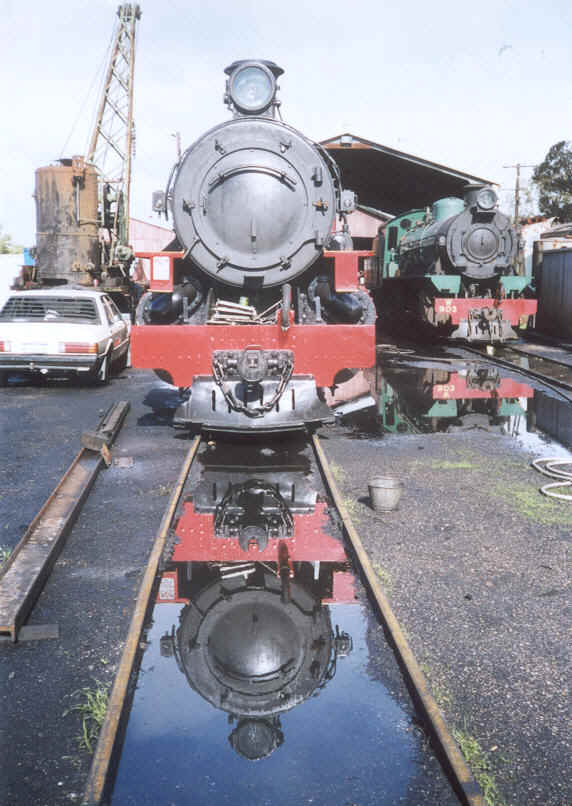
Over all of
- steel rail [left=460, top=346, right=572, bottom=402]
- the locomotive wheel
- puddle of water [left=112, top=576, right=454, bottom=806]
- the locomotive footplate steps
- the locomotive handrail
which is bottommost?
puddle of water [left=112, top=576, right=454, bottom=806]

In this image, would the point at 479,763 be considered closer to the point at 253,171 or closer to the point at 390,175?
the point at 253,171

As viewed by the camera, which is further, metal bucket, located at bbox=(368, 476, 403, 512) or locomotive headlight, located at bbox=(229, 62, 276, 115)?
locomotive headlight, located at bbox=(229, 62, 276, 115)

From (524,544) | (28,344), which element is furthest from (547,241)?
(524,544)

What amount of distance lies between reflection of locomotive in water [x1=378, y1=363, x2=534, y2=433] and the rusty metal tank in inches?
479

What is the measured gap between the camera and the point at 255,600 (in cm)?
400

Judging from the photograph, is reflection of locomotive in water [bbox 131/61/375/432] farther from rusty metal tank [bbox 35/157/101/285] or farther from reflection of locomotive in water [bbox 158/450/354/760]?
rusty metal tank [bbox 35/157/101/285]

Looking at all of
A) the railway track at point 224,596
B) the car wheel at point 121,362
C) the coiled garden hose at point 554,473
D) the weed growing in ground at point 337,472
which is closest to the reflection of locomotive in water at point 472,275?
the car wheel at point 121,362

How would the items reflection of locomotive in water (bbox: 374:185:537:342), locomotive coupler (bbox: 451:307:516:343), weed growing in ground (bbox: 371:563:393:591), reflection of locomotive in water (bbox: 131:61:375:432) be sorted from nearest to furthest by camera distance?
weed growing in ground (bbox: 371:563:393:591) → reflection of locomotive in water (bbox: 131:61:375:432) → locomotive coupler (bbox: 451:307:516:343) → reflection of locomotive in water (bbox: 374:185:537:342)

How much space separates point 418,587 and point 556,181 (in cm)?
4275

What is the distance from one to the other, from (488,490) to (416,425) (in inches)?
108

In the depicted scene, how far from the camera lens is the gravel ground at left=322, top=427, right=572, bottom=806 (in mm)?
2889

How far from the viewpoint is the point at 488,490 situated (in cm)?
617

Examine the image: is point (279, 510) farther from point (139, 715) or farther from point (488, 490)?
point (139, 715)

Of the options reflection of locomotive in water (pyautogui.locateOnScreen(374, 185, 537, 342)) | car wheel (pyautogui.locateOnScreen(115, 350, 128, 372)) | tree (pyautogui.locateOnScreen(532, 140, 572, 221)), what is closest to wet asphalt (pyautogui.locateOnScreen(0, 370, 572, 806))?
car wheel (pyautogui.locateOnScreen(115, 350, 128, 372))
